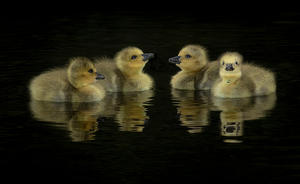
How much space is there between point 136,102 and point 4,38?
7.31 meters

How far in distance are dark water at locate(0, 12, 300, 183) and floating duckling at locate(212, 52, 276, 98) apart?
0.18 metres

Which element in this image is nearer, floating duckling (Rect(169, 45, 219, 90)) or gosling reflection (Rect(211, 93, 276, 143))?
gosling reflection (Rect(211, 93, 276, 143))

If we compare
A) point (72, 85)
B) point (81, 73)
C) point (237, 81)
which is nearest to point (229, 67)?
point (237, 81)

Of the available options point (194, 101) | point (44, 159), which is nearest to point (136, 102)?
point (194, 101)

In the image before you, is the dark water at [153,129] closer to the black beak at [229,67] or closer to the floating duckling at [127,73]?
A: the floating duckling at [127,73]

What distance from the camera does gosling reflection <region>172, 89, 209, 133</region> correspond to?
26.9ft

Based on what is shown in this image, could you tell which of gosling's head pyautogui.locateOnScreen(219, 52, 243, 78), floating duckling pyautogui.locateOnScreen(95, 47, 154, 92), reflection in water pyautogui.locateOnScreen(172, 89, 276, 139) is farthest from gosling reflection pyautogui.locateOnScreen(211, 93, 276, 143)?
floating duckling pyautogui.locateOnScreen(95, 47, 154, 92)

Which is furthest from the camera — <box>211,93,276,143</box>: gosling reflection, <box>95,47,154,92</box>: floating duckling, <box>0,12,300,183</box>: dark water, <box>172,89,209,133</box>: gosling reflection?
<box>95,47,154,92</box>: floating duckling

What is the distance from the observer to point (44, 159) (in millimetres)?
6895

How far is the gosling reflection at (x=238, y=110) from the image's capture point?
7.88 m

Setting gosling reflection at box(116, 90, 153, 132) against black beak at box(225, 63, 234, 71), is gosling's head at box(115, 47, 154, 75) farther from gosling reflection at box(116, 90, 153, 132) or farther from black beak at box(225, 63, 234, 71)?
black beak at box(225, 63, 234, 71)

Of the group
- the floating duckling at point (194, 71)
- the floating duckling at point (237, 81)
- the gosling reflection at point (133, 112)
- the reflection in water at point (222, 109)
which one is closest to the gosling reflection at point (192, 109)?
the reflection in water at point (222, 109)

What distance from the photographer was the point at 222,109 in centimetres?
909

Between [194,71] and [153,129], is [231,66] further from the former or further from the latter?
[153,129]
